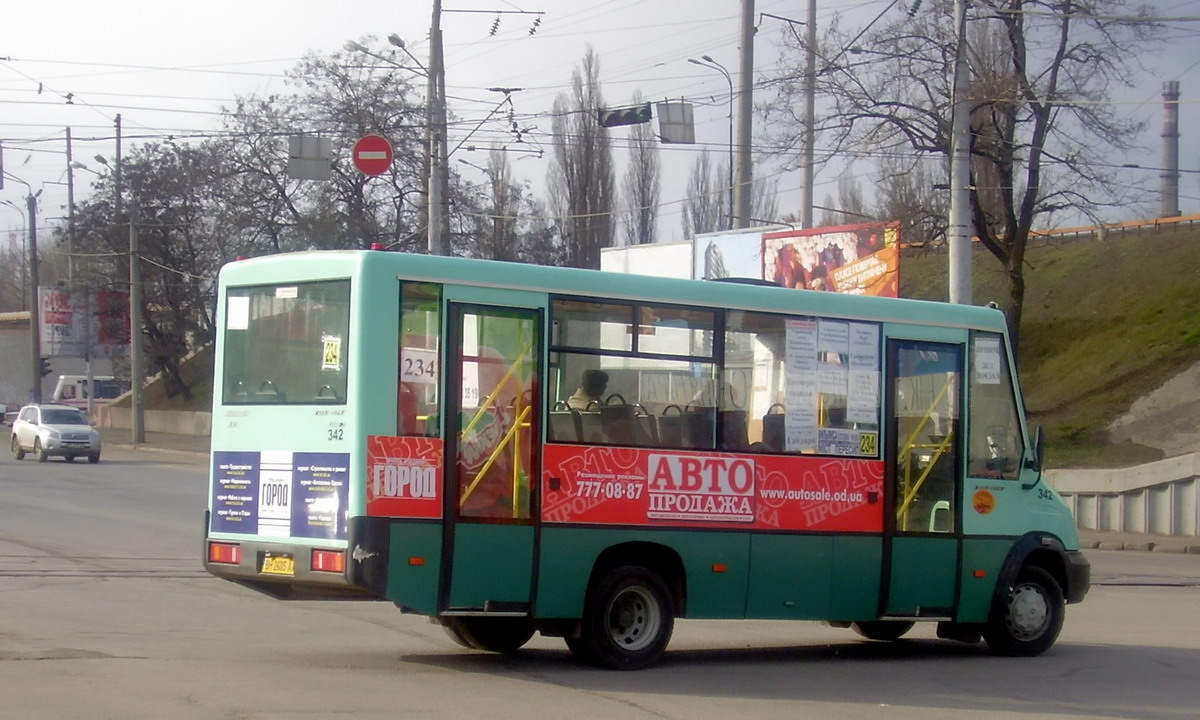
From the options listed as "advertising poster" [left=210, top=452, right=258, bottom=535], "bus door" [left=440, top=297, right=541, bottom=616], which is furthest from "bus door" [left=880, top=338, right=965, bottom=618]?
"advertising poster" [left=210, top=452, right=258, bottom=535]

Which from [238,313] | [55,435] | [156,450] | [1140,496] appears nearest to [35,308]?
[156,450]

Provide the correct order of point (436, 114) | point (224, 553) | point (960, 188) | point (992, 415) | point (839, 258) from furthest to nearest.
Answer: point (839, 258), point (436, 114), point (960, 188), point (992, 415), point (224, 553)

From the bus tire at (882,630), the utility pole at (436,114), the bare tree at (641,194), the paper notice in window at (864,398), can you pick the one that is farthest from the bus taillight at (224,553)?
the bare tree at (641,194)

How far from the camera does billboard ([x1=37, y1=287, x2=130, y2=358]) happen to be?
59969mm

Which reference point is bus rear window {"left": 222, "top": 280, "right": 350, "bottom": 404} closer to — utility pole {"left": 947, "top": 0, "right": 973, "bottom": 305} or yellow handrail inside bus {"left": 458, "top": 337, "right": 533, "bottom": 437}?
yellow handrail inside bus {"left": 458, "top": 337, "right": 533, "bottom": 437}

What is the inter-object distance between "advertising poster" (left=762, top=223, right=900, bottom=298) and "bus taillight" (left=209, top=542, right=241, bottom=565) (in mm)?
21720

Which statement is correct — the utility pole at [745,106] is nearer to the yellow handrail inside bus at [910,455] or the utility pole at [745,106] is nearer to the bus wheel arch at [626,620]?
the yellow handrail inside bus at [910,455]

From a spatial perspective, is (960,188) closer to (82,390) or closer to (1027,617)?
(1027,617)

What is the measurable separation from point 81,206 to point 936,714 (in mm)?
56022

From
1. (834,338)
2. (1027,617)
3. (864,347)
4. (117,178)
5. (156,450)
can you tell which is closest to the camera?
(834,338)

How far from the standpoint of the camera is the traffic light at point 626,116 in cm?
3123

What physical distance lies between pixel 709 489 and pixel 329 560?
Answer: 2.82 m

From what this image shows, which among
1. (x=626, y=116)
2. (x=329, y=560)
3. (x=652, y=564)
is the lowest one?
(x=652, y=564)

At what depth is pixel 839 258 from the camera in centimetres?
3159
